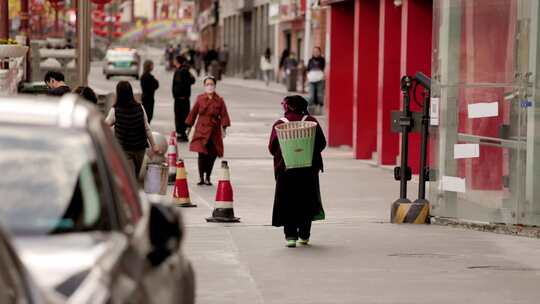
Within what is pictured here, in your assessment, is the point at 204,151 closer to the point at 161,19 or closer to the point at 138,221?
the point at 138,221

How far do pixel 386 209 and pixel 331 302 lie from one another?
777cm

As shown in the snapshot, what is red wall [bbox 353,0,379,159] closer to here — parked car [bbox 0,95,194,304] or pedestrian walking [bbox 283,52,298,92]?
parked car [bbox 0,95,194,304]

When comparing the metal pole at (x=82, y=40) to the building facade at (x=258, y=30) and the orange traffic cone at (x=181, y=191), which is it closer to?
the orange traffic cone at (x=181, y=191)

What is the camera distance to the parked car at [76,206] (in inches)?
211

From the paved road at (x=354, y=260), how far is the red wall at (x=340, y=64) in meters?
9.15

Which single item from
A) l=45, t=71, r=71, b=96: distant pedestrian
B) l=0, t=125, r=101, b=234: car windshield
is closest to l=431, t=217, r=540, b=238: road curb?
l=45, t=71, r=71, b=96: distant pedestrian

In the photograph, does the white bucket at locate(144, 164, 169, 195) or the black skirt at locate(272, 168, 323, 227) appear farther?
the white bucket at locate(144, 164, 169, 195)

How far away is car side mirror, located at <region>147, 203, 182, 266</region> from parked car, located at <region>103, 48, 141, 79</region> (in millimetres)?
71843

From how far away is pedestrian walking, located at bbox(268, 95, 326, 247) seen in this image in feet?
48.8

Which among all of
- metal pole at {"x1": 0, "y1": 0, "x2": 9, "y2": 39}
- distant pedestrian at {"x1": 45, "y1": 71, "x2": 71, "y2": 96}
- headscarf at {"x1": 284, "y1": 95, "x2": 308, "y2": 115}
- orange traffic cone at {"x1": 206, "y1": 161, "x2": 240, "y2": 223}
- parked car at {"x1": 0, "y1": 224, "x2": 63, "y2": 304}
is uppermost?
metal pole at {"x1": 0, "y1": 0, "x2": 9, "y2": 39}

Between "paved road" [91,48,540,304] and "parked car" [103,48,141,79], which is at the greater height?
"parked car" [103,48,141,79]

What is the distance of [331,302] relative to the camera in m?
11.2

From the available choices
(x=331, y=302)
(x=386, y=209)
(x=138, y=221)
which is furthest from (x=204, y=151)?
(x=138, y=221)

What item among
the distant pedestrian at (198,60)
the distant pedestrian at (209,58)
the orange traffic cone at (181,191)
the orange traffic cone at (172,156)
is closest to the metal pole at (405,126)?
the orange traffic cone at (181,191)
